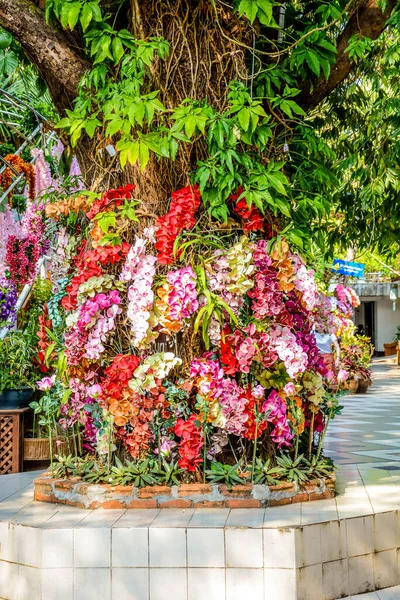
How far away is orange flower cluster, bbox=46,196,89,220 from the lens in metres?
4.91

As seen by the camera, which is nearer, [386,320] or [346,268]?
[346,268]

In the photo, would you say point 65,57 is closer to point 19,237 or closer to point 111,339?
point 111,339

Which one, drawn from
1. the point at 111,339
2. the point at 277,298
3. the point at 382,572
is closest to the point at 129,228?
the point at 111,339

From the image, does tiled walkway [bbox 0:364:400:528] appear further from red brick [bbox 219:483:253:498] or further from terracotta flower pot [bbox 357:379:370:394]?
terracotta flower pot [bbox 357:379:370:394]

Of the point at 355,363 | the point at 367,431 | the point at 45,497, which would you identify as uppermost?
the point at 355,363

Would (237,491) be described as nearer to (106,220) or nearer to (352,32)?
(106,220)

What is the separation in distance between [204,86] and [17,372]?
3.43 meters

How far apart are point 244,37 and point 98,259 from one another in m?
1.62

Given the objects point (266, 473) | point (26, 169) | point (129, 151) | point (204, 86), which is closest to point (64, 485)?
point (266, 473)

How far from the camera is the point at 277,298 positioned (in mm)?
4633

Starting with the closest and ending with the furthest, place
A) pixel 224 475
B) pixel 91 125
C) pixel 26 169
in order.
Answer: pixel 224 475 < pixel 91 125 < pixel 26 169

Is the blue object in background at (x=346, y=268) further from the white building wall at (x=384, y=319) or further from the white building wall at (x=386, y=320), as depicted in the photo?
the white building wall at (x=386, y=320)

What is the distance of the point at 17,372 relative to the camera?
7102 millimetres

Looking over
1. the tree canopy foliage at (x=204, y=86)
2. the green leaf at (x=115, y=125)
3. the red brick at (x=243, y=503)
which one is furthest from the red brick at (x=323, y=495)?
the green leaf at (x=115, y=125)
